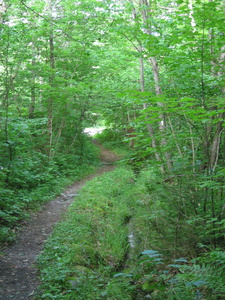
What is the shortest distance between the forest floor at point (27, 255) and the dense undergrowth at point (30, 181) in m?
0.26

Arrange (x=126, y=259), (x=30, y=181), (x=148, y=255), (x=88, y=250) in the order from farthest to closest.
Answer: (x=30, y=181), (x=126, y=259), (x=88, y=250), (x=148, y=255)

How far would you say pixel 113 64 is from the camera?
42.4 feet

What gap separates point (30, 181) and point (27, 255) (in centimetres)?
432

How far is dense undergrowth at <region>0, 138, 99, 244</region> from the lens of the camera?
6.21m

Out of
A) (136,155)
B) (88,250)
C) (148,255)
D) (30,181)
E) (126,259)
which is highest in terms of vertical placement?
(136,155)

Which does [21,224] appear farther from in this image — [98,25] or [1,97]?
[98,25]

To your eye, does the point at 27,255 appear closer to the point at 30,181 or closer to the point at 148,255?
the point at 148,255

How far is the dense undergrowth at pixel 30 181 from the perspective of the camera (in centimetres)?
621

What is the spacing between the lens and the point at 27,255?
5055 millimetres

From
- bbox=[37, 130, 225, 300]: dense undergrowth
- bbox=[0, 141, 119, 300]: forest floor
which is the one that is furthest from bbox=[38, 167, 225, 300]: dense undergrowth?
bbox=[0, 141, 119, 300]: forest floor

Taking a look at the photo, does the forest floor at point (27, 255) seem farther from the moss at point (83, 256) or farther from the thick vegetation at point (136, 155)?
the moss at point (83, 256)

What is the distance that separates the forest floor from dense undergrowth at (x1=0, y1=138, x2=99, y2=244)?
0.26m

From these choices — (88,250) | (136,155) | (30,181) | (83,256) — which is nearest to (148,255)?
(83,256)

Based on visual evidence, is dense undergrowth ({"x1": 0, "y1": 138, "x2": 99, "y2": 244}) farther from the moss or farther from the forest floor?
the moss
